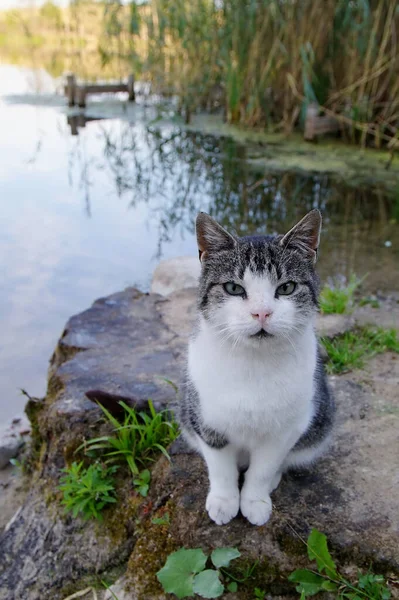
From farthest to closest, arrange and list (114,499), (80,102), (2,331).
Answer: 1. (80,102)
2. (2,331)
3. (114,499)

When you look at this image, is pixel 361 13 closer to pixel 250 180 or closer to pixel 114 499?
pixel 250 180

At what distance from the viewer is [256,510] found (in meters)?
1.70

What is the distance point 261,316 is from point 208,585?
75cm

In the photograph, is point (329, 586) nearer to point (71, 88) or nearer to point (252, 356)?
point (252, 356)

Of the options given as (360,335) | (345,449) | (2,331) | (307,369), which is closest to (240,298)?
(307,369)

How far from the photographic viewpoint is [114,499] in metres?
2.03

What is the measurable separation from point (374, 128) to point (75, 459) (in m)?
6.13

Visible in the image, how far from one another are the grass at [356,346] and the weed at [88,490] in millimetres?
1124

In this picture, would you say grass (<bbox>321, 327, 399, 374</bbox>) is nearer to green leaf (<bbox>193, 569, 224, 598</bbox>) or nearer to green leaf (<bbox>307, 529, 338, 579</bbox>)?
green leaf (<bbox>307, 529, 338, 579</bbox>)

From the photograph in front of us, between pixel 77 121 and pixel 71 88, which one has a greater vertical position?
pixel 71 88

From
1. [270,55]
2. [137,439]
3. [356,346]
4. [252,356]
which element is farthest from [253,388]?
[270,55]

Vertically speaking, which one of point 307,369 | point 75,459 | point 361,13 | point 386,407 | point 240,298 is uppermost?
point 361,13

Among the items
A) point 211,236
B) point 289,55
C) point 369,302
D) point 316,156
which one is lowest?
point 316,156

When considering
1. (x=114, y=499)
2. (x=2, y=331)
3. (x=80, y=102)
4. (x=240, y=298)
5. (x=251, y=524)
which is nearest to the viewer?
(x=240, y=298)
